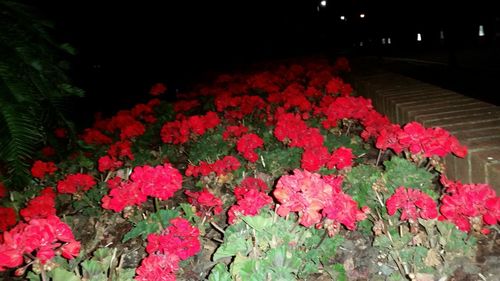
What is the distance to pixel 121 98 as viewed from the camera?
6.50 m

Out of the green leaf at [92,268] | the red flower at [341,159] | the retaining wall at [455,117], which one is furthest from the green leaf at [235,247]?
the retaining wall at [455,117]

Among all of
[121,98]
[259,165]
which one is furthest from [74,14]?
[121,98]

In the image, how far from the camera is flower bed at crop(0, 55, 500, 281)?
1.75 metres

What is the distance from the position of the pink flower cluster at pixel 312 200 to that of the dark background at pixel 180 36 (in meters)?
1.29

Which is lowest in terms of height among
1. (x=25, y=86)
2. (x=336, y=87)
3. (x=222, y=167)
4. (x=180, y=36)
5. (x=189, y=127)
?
(x=222, y=167)

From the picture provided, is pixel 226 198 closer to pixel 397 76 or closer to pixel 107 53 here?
pixel 397 76

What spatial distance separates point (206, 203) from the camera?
2322 millimetres

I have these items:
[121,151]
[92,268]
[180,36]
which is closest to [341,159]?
[92,268]

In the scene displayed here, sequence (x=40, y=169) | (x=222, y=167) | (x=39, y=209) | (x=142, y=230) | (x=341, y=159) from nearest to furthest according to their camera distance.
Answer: (x=142, y=230) < (x=341, y=159) < (x=39, y=209) < (x=222, y=167) < (x=40, y=169)

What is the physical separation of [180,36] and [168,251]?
6527mm

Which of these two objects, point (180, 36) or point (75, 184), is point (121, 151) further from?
point (180, 36)

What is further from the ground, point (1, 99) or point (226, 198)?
point (1, 99)

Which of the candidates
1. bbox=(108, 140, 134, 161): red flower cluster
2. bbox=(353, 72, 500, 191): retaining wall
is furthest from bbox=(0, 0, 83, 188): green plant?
bbox=(353, 72, 500, 191): retaining wall

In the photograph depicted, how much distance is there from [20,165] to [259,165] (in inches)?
83.3
